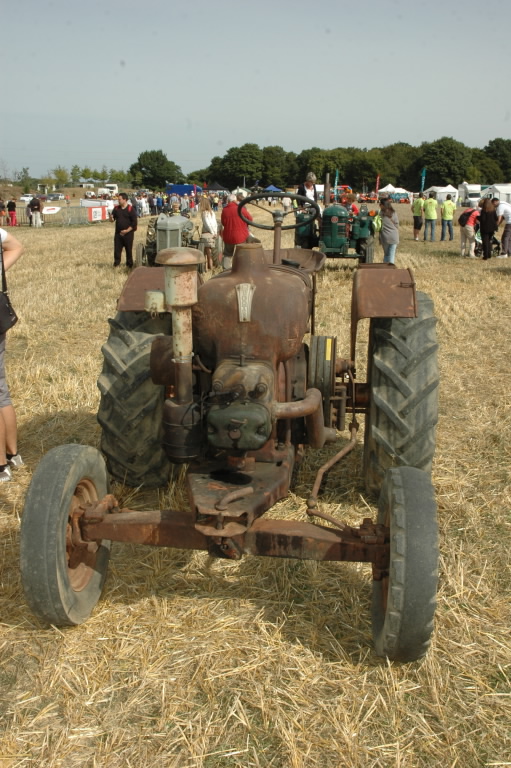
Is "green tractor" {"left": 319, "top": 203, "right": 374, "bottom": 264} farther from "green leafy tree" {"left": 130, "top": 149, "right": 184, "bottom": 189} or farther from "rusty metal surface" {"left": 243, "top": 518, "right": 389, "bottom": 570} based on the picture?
"green leafy tree" {"left": 130, "top": 149, "right": 184, "bottom": 189}

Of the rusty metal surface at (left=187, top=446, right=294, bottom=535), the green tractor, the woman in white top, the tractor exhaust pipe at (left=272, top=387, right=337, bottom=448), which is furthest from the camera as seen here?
the woman in white top

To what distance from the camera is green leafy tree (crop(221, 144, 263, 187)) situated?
11150 centimetres

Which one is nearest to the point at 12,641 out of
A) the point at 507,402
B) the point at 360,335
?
the point at 507,402

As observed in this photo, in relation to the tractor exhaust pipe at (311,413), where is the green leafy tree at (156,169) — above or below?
above

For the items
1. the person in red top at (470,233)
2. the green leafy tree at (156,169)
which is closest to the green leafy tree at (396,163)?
the green leafy tree at (156,169)

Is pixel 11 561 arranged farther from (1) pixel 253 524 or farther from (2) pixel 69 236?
(2) pixel 69 236

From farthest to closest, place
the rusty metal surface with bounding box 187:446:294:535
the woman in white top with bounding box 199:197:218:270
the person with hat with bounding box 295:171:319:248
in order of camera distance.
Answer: the woman in white top with bounding box 199:197:218:270 < the person with hat with bounding box 295:171:319:248 < the rusty metal surface with bounding box 187:446:294:535

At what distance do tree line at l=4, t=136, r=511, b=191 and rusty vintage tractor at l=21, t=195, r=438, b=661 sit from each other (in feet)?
265

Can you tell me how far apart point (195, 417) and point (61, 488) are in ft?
2.03

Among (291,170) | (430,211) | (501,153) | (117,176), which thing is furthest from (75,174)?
(430,211)

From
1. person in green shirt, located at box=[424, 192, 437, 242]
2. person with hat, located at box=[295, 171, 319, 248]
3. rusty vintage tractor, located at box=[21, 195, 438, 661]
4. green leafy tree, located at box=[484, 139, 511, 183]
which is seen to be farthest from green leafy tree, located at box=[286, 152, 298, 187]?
rusty vintage tractor, located at box=[21, 195, 438, 661]

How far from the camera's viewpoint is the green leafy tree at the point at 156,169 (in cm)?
11856

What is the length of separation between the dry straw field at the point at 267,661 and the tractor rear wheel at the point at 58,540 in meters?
0.23

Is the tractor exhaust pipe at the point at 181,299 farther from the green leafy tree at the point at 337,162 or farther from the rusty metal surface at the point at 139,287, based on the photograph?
the green leafy tree at the point at 337,162
